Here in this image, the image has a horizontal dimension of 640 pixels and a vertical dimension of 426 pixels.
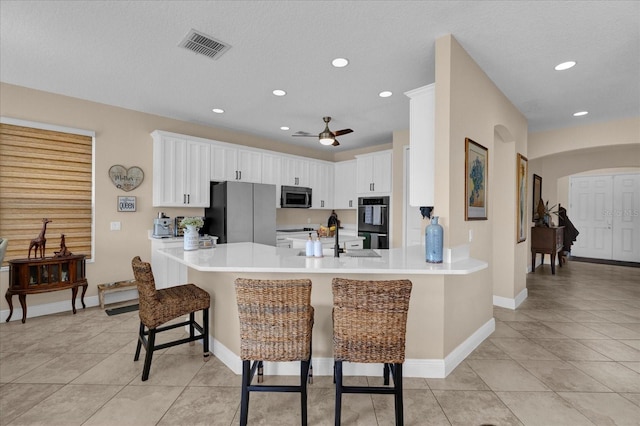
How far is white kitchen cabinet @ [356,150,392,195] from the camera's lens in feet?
18.5

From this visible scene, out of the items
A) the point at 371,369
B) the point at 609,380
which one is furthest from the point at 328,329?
the point at 609,380

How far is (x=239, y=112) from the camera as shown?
173 inches

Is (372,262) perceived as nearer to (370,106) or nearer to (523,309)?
(370,106)

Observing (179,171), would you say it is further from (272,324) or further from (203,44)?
(272,324)

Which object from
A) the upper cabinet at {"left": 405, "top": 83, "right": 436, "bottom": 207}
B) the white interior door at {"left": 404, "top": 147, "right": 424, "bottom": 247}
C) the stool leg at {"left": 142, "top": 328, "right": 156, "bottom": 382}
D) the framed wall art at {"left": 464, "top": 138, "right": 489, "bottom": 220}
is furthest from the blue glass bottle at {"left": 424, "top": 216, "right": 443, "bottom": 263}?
the white interior door at {"left": 404, "top": 147, "right": 424, "bottom": 247}

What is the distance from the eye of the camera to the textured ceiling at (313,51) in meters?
2.16

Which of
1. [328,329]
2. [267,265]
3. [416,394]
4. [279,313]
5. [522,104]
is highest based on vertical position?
[522,104]

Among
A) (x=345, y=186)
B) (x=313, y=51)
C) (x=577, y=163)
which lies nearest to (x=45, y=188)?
(x=313, y=51)

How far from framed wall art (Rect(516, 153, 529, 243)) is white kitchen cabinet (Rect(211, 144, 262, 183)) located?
4.05 meters

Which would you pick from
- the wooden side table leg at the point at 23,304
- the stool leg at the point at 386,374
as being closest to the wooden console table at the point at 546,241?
the stool leg at the point at 386,374

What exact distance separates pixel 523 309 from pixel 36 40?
19.6 feet

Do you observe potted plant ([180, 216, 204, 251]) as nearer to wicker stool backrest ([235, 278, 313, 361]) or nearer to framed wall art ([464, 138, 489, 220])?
wicker stool backrest ([235, 278, 313, 361])

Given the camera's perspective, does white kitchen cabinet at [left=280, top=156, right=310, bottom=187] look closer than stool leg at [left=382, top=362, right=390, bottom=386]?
No

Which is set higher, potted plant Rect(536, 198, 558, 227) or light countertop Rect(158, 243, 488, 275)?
potted plant Rect(536, 198, 558, 227)
